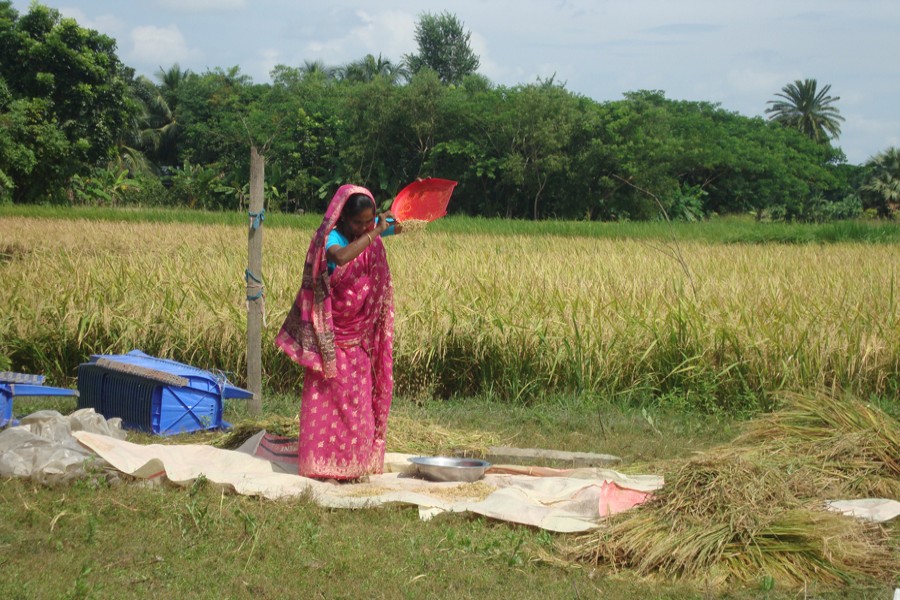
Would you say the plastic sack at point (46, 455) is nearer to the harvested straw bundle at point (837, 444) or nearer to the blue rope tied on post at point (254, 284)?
the blue rope tied on post at point (254, 284)

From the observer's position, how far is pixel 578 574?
3455 mm

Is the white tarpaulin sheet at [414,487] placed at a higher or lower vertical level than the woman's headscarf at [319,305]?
lower

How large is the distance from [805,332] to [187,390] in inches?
171

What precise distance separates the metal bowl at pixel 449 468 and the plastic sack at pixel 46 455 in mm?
1571

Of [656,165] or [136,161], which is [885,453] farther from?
[136,161]

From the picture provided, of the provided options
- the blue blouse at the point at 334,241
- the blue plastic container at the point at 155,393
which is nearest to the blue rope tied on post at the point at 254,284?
the blue plastic container at the point at 155,393

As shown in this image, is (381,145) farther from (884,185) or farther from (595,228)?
(884,185)

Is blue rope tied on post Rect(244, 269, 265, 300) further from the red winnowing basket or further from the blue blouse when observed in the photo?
the red winnowing basket

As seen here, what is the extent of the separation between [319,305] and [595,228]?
694 inches

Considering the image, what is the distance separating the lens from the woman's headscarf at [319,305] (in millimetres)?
4605

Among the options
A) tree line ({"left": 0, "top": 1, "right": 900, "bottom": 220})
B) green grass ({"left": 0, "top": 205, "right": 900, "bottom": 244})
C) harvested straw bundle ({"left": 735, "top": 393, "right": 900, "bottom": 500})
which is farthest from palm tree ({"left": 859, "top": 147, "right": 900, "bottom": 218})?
harvested straw bundle ({"left": 735, "top": 393, "right": 900, "bottom": 500})

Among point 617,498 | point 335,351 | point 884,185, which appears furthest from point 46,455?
point 884,185

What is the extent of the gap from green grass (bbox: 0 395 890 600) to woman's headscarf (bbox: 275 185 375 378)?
77 cm

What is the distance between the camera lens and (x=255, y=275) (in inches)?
234
